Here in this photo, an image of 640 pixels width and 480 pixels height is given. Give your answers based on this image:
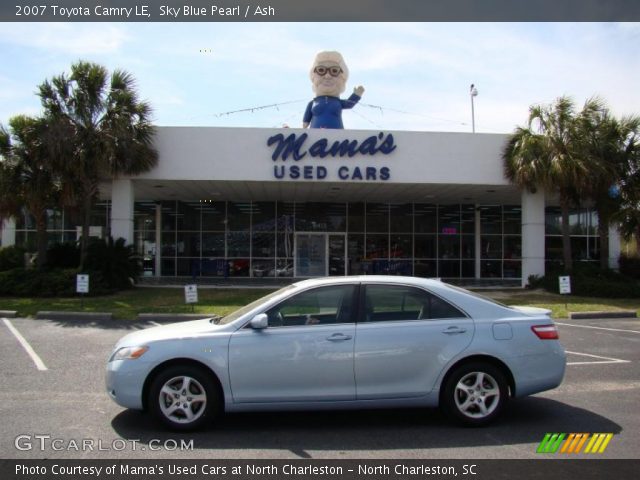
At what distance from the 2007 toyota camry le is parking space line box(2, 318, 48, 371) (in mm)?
3721

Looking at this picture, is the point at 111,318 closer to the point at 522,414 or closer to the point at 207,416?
the point at 207,416

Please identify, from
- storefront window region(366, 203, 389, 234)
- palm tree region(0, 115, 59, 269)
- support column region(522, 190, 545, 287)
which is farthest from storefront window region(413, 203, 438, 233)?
palm tree region(0, 115, 59, 269)

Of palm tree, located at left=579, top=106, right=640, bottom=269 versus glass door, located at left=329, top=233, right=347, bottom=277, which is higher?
palm tree, located at left=579, top=106, right=640, bottom=269

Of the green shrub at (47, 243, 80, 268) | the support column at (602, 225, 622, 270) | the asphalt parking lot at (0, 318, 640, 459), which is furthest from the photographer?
the support column at (602, 225, 622, 270)

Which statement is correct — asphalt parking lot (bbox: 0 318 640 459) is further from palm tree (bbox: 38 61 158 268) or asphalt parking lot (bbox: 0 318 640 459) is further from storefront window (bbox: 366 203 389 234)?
storefront window (bbox: 366 203 389 234)

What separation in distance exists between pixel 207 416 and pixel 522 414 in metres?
3.31

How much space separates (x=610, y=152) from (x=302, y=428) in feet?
61.4

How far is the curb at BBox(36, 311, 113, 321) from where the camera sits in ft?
45.8

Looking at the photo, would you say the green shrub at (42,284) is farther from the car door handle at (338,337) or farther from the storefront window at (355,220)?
the car door handle at (338,337)

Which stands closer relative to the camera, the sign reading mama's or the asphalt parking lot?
the asphalt parking lot

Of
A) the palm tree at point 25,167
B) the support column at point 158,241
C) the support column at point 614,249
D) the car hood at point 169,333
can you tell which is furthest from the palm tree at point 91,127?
the support column at point 614,249

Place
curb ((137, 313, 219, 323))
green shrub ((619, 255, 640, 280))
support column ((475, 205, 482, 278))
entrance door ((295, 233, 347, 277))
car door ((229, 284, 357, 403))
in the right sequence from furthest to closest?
1. support column ((475, 205, 482, 278))
2. entrance door ((295, 233, 347, 277))
3. green shrub ((619, 255, 640, 280))
4. curb ((137, 313, 219, 323))
5. car door ((229, 284, 357, 403))

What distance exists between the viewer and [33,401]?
6457mm

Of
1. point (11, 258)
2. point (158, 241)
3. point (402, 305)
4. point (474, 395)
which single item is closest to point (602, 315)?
point (474, 395)
